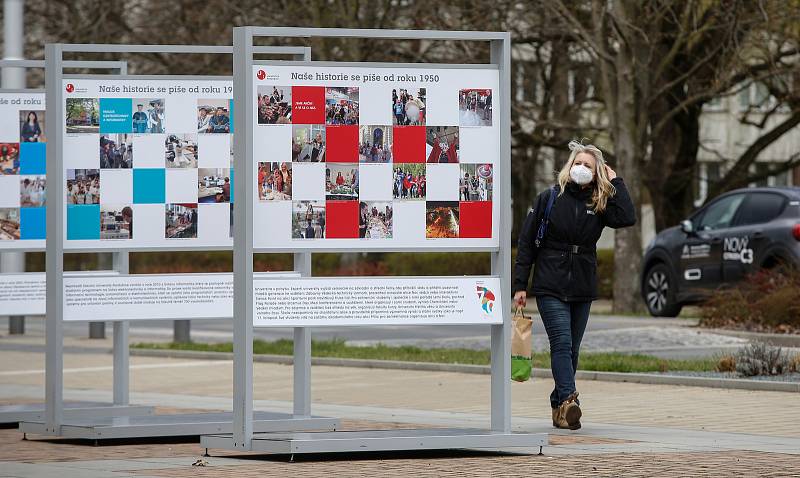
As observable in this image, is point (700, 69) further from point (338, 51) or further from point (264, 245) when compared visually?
point (264, 245)

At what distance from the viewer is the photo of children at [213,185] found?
11469mm

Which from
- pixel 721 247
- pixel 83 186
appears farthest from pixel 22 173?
pixel 721 247

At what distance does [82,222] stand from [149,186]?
509mm

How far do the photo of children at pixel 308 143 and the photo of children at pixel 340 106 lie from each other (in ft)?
0.29

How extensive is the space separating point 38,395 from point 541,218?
5.63 meters

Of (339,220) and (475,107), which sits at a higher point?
(475,107)

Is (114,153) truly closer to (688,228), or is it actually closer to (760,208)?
(760,208)

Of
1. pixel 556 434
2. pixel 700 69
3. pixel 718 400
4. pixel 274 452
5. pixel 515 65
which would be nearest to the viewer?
pixel 274 452

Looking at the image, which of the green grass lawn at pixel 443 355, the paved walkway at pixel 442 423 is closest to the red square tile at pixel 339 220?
the paved walkway at pixel 442 423

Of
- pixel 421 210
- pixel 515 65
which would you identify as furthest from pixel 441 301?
pixel 515 65

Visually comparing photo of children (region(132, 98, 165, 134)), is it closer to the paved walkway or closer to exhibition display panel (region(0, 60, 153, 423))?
exhibition display panel (region(0, 60, 153, 423))

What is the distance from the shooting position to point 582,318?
11.2 meters

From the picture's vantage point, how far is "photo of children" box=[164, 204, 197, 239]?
450 inches

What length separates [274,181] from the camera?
32.0 feet
